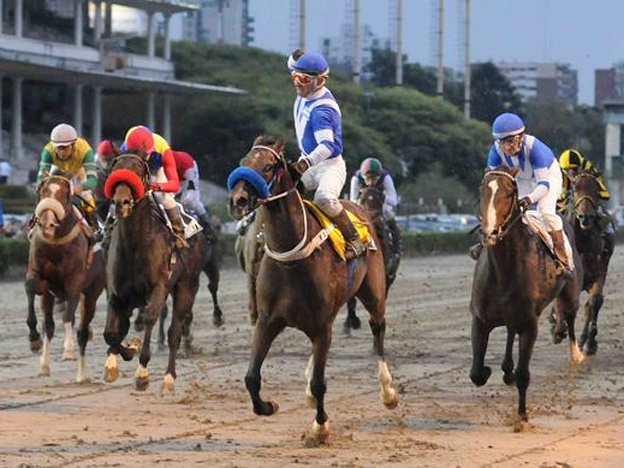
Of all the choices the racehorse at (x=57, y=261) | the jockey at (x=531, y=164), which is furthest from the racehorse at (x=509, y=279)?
the racehorse at (x=57, y=261)


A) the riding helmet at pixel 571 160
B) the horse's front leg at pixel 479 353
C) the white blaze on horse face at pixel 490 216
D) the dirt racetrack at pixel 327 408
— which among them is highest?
the riding helmet at pixel 571 160

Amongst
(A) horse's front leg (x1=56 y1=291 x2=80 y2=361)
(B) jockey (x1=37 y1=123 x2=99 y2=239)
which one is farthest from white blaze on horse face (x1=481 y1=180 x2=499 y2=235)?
(A) horse's front leg (x1=56 y1=291 x2=80 y2=361)

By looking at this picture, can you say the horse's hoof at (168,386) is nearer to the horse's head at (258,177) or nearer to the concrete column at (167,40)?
the horse's head at (258,177)

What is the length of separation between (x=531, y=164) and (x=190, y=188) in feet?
17.6

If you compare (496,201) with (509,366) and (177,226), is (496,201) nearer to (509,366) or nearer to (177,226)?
(509,366)

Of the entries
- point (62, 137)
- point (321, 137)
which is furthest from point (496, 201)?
point (62, 137)

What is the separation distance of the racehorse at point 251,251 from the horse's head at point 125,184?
939 mm

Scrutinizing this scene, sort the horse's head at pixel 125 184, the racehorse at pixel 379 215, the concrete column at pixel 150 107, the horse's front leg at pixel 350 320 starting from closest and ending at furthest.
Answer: the horse's head at pixel 125 184 → the racehorse at pixel 379 215 → the horse's front leg at pixel 350 320 → the concrete column at pixel 150 107

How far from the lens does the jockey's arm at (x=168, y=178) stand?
13.9m

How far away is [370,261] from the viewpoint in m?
13.1

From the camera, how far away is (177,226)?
14133 millimetres

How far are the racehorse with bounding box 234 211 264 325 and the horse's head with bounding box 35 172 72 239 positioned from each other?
1517 millimetres

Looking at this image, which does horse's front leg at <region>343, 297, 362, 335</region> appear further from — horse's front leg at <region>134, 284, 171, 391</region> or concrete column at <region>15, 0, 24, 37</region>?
concrete column at <region>15, 0, 24, 37</region>

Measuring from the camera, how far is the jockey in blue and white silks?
13.0m
